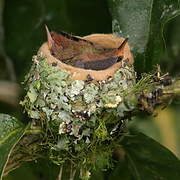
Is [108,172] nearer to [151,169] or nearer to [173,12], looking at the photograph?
[151,169]

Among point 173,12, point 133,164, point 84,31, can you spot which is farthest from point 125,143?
point 84,31

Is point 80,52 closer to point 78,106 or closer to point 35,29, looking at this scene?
point 35,29

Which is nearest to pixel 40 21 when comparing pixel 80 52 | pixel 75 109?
pixel 80 52

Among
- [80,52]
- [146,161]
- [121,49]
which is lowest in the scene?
[146,161]

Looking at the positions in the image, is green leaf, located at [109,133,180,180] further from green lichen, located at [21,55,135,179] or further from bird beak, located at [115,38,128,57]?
bird beak, located at [115,38,128,57]

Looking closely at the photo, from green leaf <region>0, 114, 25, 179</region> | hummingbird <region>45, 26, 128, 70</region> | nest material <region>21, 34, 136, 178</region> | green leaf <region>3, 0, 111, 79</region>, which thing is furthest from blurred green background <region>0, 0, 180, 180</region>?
green leaf <region>0, 114, 25, 179</region>

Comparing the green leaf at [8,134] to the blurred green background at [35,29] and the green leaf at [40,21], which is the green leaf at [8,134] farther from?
the green leaf at [40,21]
